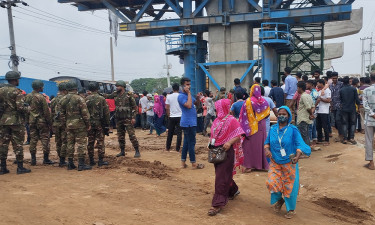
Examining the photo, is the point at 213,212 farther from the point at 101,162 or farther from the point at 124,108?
the point at 124,108

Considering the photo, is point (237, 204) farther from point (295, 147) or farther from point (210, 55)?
point (210, 55)

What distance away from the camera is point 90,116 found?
274 inches

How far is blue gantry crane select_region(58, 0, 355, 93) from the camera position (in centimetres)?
1673

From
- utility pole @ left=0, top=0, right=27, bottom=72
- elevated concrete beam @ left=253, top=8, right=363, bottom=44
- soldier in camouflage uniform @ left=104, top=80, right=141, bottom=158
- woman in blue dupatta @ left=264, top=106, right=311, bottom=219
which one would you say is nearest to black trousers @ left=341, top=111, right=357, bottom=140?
woman in blue dupatta @ left=264, top=106, right=311, bottom=219

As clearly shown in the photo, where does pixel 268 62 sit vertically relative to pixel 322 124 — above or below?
above

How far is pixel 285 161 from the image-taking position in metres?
4.25

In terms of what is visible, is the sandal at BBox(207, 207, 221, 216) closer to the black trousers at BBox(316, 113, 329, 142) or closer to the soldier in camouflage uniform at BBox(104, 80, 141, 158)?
the soldier in camouflage uniform at BBox(104, 80, 141, 158)

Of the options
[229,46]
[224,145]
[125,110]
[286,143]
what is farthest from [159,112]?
[229,46]

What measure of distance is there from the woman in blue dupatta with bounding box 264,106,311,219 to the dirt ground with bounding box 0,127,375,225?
289mm

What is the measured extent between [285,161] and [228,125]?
2.93 ft

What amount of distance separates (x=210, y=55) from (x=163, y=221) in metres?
15.7

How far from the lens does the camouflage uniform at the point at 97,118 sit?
6977 mm

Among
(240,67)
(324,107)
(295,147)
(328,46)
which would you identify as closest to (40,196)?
(295,147)

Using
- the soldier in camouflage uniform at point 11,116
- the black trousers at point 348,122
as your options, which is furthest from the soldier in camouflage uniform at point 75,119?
the black trousers at point 348,122
